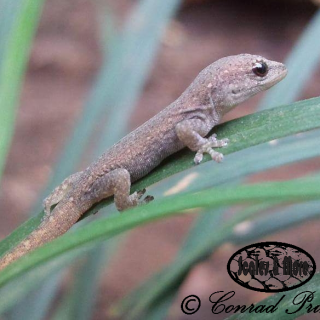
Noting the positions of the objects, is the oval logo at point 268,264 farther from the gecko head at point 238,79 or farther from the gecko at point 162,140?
the gecko head at point 238,79

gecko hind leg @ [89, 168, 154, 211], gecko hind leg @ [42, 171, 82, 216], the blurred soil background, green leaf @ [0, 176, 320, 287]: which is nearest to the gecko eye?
gecko hind leg @ [89, 168, 154, 211]

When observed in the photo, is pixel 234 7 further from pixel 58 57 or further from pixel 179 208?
pixel 179 208

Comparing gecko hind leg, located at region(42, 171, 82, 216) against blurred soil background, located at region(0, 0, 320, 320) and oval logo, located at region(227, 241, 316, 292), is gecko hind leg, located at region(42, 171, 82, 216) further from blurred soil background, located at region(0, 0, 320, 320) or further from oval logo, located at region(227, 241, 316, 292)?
blurred soil background, located at region(0, 0, 320, 320)

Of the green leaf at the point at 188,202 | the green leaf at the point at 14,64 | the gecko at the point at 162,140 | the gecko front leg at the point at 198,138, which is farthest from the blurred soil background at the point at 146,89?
the green leaf at the point at 188,202

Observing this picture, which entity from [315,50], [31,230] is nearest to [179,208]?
[31,230]

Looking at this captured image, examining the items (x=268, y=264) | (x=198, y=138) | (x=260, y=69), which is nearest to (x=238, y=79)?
(x=260, y=69)

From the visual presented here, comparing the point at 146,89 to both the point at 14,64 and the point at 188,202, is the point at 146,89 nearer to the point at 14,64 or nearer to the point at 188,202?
the point at 14,64
